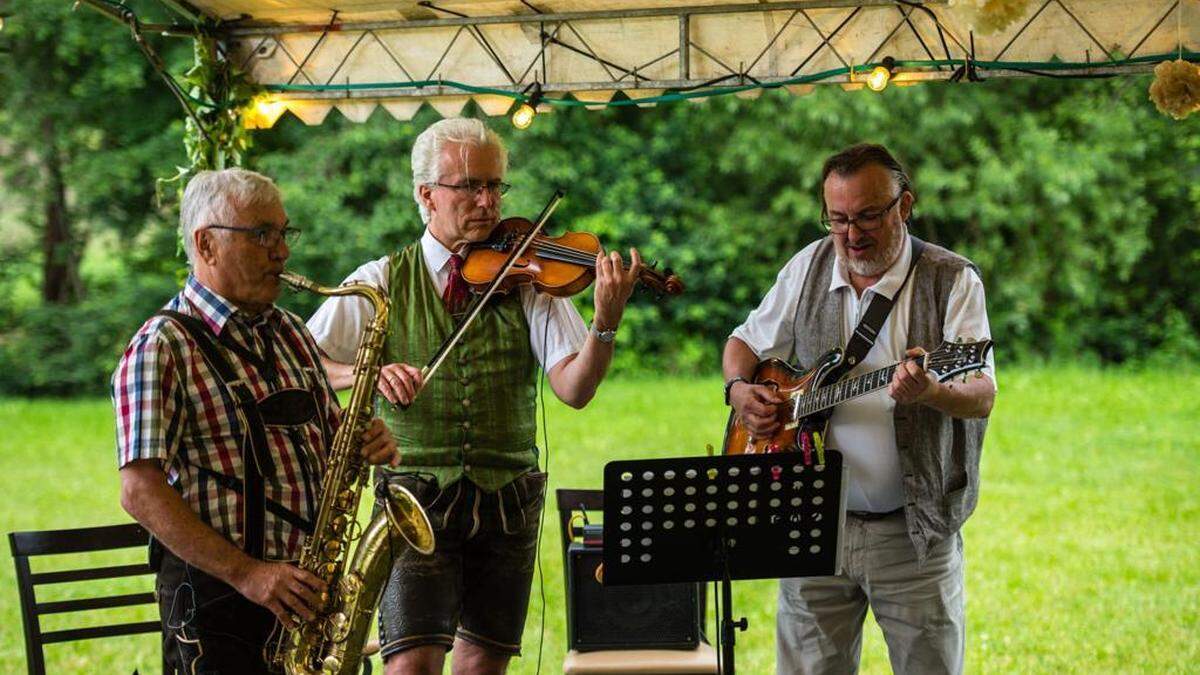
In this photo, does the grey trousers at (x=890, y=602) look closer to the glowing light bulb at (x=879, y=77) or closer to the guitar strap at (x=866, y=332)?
the guitar strap at (x=866, y=332)

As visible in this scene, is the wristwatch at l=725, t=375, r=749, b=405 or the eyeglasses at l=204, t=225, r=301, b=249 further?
the wristwatch at l=725, t=375, r=749, b=405

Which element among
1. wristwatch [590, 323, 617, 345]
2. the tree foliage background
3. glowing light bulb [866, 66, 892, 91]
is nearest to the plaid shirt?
wristwatch [590, 323, 617, 345]

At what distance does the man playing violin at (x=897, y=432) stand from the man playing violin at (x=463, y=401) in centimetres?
59

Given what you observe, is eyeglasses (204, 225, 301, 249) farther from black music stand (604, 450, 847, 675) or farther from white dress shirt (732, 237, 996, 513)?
white dress shirt (732, 237, 996, 513)

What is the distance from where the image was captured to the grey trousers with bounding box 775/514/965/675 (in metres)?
3.46

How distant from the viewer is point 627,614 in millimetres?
4305

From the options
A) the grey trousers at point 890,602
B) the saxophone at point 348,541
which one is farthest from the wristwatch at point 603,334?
the grey trousers at point 890,602

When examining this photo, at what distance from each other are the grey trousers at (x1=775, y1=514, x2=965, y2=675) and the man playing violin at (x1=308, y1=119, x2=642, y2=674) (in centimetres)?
80

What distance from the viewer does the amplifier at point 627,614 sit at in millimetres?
4262

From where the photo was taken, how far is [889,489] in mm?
3473

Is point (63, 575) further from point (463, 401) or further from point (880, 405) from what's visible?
point (880, 405)

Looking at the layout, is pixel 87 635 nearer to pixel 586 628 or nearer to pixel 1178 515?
pixel 586 628

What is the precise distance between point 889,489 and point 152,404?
1881mm

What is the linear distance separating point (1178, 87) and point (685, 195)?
9.28 metres
